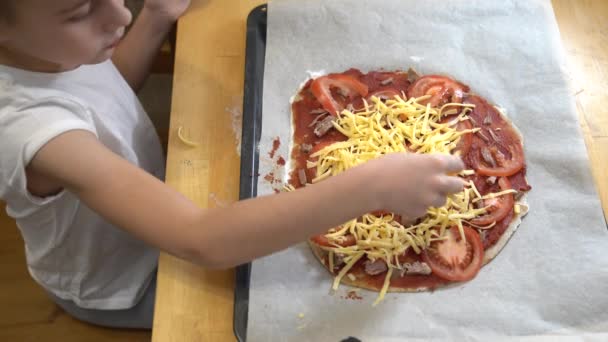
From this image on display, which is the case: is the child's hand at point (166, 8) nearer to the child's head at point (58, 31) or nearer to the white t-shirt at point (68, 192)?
the white t-shirt at point (68, 192)

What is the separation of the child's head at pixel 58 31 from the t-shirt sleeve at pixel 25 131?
0.08 meters

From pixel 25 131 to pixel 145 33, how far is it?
20.8 inches

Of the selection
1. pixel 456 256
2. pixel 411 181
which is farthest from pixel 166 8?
pixel 456 256

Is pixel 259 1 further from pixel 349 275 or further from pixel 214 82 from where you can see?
pixel 349 275

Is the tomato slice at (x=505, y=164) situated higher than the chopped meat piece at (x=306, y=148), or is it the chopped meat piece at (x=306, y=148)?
the tomato slice at (x=505, y=164)

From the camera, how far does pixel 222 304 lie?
97 centimetres

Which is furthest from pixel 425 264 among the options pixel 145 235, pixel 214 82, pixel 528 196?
pixel 214 82

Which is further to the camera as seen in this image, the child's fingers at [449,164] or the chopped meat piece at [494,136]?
the chopped meat piece at [494,136]

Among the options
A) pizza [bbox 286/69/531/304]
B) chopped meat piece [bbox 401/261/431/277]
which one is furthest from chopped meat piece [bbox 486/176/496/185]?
chopped meat piece [bbox 401/261/431/277]

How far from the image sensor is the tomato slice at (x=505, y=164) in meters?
1.12

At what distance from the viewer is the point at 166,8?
1.29 m

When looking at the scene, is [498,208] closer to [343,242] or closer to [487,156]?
[487,156]

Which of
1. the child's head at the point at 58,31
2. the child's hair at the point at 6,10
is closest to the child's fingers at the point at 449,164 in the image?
the child's head at the point at 58,31

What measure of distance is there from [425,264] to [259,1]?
2.57 ft
